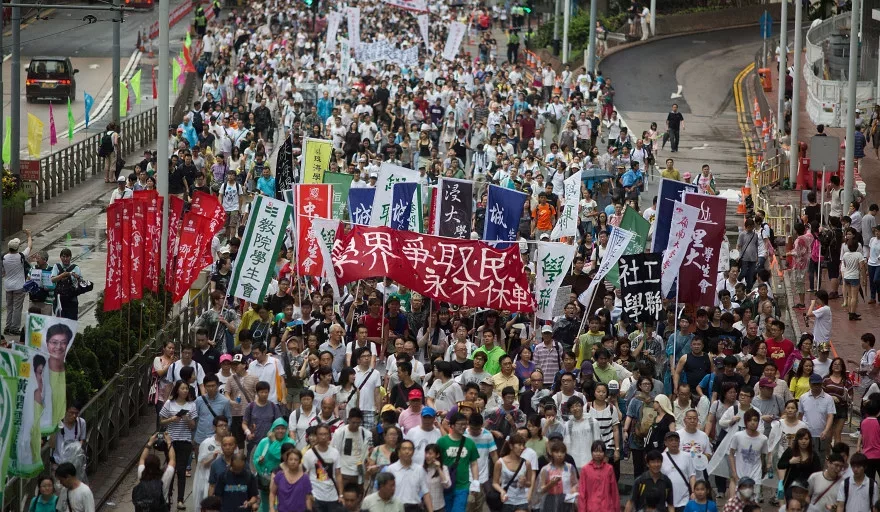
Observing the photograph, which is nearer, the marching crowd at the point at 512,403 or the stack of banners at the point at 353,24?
the marching crowd at the point at 512,403

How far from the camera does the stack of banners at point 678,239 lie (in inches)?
757

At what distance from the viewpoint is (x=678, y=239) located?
19.2 m

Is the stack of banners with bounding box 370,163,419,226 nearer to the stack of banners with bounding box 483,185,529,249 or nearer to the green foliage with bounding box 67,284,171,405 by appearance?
the stack of banners with bounding box 483,185,529,249

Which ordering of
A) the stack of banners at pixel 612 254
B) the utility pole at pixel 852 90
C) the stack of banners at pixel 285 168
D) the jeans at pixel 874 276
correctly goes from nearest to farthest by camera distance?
the stack of banners at pixel 612 254 → the jeans at pixel 874 276 → the stack of banners at pixel 285 168 → the utility pole at pixel 852 90

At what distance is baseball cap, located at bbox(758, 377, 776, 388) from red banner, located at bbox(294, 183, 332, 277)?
6.17m

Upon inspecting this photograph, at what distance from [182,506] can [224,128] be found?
1829 cm

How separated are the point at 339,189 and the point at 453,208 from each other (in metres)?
2.09

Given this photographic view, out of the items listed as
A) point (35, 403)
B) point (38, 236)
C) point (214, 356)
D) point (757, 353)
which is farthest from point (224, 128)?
point (35, 403)

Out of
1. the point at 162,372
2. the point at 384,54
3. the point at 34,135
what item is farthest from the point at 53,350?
the point at 384,54

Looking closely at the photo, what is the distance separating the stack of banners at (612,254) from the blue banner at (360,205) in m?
3.55

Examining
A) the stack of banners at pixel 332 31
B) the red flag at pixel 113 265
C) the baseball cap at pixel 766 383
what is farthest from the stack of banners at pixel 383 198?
the stack of banners at pixel 332 31

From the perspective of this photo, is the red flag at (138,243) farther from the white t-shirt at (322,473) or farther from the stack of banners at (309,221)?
the white t-shirt at (322,473)

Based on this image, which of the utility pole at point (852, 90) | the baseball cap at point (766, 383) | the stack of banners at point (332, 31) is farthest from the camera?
the stack of banners at point (332, 31)

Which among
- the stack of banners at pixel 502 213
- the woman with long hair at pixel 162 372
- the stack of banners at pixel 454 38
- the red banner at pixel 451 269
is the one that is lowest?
the woman with long hair at pixel 162 372
